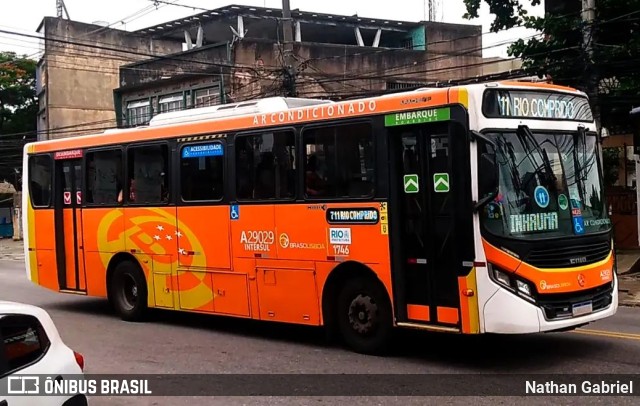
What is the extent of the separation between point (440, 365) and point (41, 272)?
850cm

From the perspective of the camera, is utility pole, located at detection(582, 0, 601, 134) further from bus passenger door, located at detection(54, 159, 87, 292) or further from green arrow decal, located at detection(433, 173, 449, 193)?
bus passenger door, located at detection(54, 159, 87, 292)

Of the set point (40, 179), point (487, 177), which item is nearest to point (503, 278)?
point (487, 177)

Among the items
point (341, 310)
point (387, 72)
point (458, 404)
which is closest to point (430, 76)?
point (387, 72)

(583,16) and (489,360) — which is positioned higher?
(583,16)

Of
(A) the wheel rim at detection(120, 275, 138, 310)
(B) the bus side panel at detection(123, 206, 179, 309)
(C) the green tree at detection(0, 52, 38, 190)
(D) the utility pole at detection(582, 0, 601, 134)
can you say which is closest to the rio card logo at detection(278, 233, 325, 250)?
(B) the bus side panel at detection(123, 206, 179, 309)

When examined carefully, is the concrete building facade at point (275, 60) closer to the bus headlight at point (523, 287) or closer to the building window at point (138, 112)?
the building window at point (138, 112)

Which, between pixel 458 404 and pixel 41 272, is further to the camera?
pixel 41 272

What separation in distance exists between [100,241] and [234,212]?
3496 mm

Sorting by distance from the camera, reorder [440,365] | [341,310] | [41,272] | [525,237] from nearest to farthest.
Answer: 1. [525,237]
2. [440,365]
3. [341,310]
4. [41,272]

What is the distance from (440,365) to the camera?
24.9 ft

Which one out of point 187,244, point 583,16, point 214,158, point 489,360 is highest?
point 583,16

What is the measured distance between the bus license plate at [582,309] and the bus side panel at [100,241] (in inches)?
284

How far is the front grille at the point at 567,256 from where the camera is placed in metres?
7.05

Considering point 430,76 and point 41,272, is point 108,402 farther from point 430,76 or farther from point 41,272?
point 430,76
